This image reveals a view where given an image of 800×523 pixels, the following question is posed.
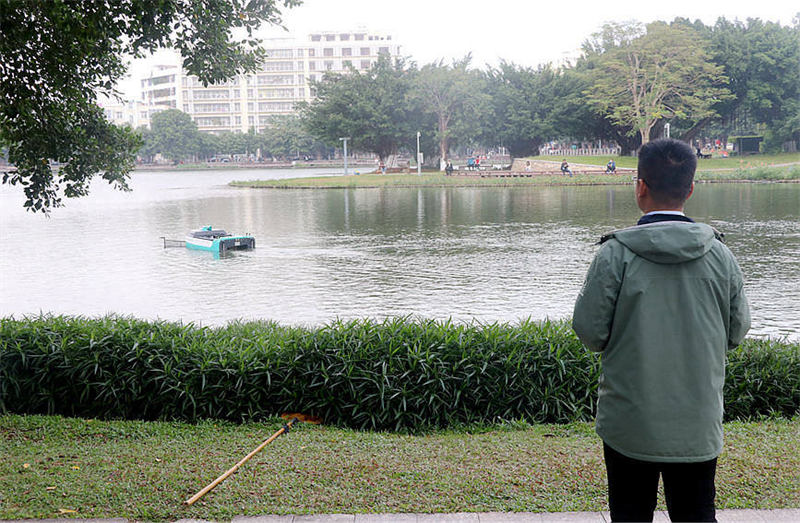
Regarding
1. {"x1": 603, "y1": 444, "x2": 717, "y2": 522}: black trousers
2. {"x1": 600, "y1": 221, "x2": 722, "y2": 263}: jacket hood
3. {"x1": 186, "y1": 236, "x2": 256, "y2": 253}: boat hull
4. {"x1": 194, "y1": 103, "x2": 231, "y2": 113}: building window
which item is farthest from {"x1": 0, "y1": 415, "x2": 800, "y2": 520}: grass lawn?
{"x1": 186, "y1": 236, "x2": 256, "y2": 253}: boat hull

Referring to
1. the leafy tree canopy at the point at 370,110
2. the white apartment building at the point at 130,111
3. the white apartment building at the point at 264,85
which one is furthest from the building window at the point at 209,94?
the leafy tree canopy at the point at 370,110

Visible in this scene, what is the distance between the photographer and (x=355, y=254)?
1309 centimetres

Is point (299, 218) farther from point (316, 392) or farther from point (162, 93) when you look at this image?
point (316, 392)

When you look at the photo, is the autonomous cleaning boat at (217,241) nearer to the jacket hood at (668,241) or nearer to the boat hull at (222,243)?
the boat hull at (222,243)

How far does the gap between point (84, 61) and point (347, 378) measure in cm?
307

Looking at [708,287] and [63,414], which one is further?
[63,414]

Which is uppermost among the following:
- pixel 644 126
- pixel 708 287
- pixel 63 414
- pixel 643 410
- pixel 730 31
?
pixel 730 31

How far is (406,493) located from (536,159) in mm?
18257

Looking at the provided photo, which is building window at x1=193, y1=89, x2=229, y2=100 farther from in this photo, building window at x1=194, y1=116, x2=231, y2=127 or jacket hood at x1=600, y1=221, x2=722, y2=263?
jacket hood at x1=600, y1=221, x2=722, y2=263

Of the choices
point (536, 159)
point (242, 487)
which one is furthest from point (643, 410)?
point (536, 159)

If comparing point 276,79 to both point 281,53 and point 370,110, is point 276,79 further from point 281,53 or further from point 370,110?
point 370,110

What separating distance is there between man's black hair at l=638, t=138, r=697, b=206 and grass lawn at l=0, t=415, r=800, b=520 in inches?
46.3

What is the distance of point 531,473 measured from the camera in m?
2.66

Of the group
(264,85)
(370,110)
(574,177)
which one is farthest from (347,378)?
(370,110)
